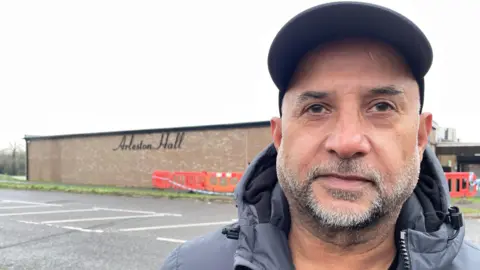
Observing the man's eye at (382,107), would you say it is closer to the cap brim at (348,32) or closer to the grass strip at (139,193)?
the cap brim at (348,32)

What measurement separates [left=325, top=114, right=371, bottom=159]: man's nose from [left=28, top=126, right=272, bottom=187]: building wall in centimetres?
1333

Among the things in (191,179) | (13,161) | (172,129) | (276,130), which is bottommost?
(191,179)

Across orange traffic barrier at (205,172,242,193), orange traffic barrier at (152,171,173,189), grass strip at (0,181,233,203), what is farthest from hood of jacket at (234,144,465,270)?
orange traffic barrier at (152,171,173,189)

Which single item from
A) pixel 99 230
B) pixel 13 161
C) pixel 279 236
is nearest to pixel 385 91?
pixel 279 236

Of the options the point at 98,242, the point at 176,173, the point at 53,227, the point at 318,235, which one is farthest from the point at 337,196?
the point at 176,173

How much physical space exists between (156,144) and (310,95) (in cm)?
1743

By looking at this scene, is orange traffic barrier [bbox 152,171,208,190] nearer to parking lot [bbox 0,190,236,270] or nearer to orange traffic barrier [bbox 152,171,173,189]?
orange traffic barrier [bbox 152,171,173,189]

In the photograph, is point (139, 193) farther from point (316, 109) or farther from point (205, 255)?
point (316, 109)

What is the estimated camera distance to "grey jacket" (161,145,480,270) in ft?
4.15

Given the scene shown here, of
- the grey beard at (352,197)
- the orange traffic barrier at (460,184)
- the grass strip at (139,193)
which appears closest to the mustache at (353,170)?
the grey beard at (352,197)

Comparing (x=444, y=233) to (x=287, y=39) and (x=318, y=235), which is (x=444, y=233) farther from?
(x=287, y=39)

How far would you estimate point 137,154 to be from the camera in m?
18.7

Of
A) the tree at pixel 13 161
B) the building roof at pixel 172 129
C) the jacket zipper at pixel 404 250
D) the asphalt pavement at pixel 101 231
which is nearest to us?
the jacket zipper at pixel 404 250

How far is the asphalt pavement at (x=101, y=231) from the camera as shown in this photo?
548 centimetres
